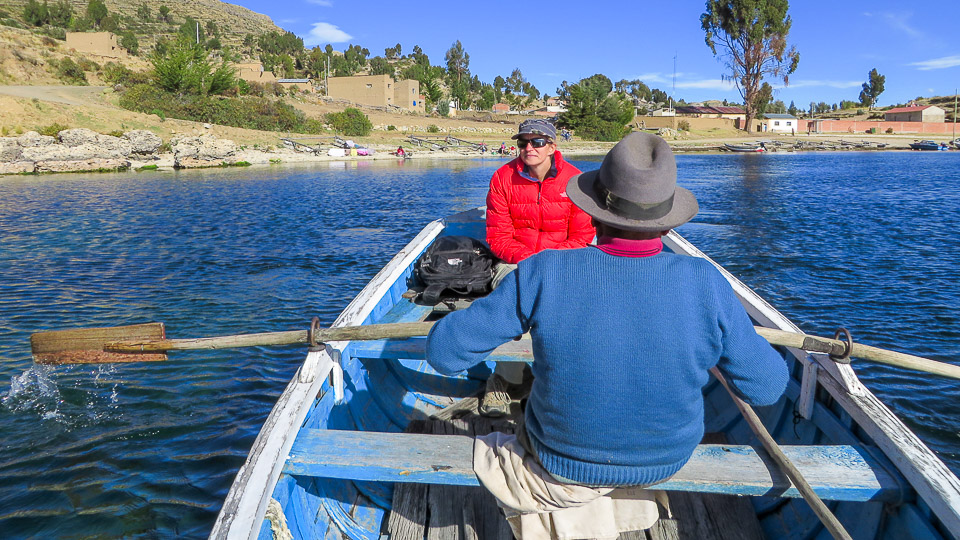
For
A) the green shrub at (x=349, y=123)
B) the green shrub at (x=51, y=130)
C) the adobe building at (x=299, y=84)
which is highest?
the adobe building at (x=299, y=84)

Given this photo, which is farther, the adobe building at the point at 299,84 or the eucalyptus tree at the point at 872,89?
the eucalyptus tree at the point at 872,89

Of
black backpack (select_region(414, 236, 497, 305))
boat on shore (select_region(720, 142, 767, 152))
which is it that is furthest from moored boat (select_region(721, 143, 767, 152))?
black backpack (select_region(414, 236, 497, 305))

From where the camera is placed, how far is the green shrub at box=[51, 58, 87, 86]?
51781mm

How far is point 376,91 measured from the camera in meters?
78.0

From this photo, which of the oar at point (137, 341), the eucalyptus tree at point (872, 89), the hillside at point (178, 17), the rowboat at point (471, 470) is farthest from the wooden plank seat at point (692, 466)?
the eucalyptus tree at point (872, 89)

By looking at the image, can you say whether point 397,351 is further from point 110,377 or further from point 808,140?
point 808,140

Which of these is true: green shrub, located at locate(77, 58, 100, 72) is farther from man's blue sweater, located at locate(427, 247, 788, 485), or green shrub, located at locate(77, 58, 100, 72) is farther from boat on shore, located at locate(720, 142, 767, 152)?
man's blue sweater, located at locate(427, 247, 788, 485)

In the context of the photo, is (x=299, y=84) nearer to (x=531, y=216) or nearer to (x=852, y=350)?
(x=531, y=216)

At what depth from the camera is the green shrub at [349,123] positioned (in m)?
57.0

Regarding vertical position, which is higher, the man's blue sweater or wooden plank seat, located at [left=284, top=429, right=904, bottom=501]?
the man's blue sweater

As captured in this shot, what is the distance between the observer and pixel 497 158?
53.0 meters

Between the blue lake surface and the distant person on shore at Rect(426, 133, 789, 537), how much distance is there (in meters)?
3.11

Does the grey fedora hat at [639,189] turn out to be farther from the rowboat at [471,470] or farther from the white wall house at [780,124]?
the white wall house at [780,124]

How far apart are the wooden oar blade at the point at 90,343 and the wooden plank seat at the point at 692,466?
53.1 inches
